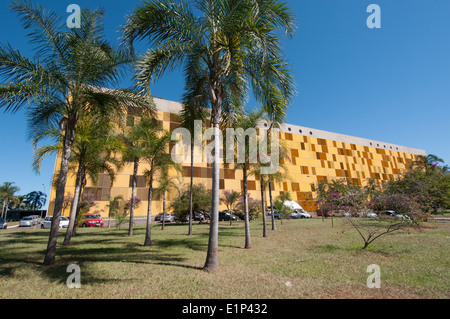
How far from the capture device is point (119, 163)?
16312 mm

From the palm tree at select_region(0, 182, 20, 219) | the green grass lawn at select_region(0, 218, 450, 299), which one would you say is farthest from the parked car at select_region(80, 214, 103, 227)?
the palm tree at select_region(0, 182, 20, 219)

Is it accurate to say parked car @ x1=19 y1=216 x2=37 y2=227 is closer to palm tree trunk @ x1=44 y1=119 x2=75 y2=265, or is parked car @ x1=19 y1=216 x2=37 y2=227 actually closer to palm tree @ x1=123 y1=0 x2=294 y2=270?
palm tree trunk @ x1=44 y1=119 x2=75 y2=265

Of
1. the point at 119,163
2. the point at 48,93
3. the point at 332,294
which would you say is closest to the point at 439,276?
the point at 332,294

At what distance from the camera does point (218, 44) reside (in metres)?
6.96

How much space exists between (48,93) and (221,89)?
570 cm

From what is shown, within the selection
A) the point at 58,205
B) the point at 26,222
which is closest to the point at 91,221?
the point at 26,222

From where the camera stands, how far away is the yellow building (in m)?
32.4

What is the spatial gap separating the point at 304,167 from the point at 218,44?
45996mm

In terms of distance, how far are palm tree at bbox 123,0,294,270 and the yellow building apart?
23175mm

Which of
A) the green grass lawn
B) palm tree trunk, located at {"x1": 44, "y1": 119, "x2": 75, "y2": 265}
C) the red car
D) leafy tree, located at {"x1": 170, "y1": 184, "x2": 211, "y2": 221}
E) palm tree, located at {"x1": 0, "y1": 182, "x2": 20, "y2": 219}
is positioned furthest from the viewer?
palm tree, located at {"x1": 0, "y1": 182, "x2": 20, "y2": 219}

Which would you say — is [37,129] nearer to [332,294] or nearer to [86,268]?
[86,268]

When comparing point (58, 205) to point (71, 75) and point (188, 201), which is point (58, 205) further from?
point (188, 201)

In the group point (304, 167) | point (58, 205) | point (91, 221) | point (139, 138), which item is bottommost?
point (91, 221)

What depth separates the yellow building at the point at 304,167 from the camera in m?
32.4
